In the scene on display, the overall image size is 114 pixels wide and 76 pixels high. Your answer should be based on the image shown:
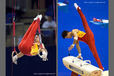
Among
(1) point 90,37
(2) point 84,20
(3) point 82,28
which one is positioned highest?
(2) point 84,20

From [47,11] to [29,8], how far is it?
0.33 meters

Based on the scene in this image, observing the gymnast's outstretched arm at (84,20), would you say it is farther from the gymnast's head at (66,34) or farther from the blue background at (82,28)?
the gymnast's head at (66,34)

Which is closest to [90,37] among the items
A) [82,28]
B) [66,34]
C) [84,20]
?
[82,28]

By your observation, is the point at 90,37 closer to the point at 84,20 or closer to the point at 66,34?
the point at 84,20

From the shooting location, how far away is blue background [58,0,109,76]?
226 inches

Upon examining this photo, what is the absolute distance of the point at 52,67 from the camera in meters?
5.82

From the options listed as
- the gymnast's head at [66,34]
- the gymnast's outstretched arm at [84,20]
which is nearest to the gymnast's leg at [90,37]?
the gymnast's outstretched arm at [84,20]

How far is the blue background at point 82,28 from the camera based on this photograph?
5.75m

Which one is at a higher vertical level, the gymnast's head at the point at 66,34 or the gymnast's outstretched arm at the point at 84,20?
the gymnast's outstretched arm at the point at 84,20

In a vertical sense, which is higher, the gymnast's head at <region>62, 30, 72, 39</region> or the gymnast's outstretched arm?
the gymnast's outstretched arm

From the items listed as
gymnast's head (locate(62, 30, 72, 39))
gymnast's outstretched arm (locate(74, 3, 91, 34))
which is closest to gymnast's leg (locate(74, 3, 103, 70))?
gymnast's outstretched arm (locate(74, 3, 91, 34))

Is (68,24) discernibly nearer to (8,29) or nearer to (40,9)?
(40,9)

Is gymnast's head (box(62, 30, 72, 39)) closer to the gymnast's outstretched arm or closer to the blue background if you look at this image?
the blue background

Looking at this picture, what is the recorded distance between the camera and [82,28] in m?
5.78
